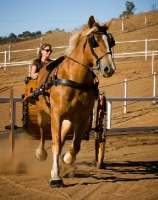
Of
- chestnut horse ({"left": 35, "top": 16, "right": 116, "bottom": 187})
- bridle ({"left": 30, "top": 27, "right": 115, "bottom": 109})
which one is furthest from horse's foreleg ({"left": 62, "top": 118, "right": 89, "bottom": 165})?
bridle ({"left": 30, "top": 27, "right": 115, "bottom": 109})

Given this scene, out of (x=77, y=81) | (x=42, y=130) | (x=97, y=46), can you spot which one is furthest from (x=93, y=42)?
(x=42, y=130)

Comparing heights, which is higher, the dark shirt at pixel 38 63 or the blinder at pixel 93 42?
the blinder at pixel 93 42

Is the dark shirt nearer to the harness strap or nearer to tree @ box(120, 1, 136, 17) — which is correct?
the harness strap

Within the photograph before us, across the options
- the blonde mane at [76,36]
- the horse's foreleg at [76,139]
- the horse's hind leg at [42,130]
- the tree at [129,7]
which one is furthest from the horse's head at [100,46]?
the tree at [129,7]

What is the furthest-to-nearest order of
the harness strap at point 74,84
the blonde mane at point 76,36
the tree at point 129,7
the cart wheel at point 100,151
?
the tree at point 129,7 < the cart wheel at point 100,151 < the blonde mane at point 76,36 < the harness strap at point 74,84

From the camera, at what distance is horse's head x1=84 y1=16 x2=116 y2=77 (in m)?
5.04

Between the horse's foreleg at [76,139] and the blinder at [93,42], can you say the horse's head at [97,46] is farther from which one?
the horse's foreleg at [76,139]

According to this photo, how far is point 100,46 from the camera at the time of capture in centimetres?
527

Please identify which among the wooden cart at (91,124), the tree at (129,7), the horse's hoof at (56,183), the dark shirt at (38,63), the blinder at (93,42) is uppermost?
the tree at (129,7)

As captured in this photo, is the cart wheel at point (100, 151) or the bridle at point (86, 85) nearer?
the bridle at point (86, 85)

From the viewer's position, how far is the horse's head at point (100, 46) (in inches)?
199

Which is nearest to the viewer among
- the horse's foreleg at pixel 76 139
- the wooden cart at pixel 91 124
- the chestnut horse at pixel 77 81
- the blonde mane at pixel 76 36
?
the chestnut horse at pixel 77 81

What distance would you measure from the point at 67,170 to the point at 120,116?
9.11m

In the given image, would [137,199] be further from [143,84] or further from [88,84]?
[143,84]
